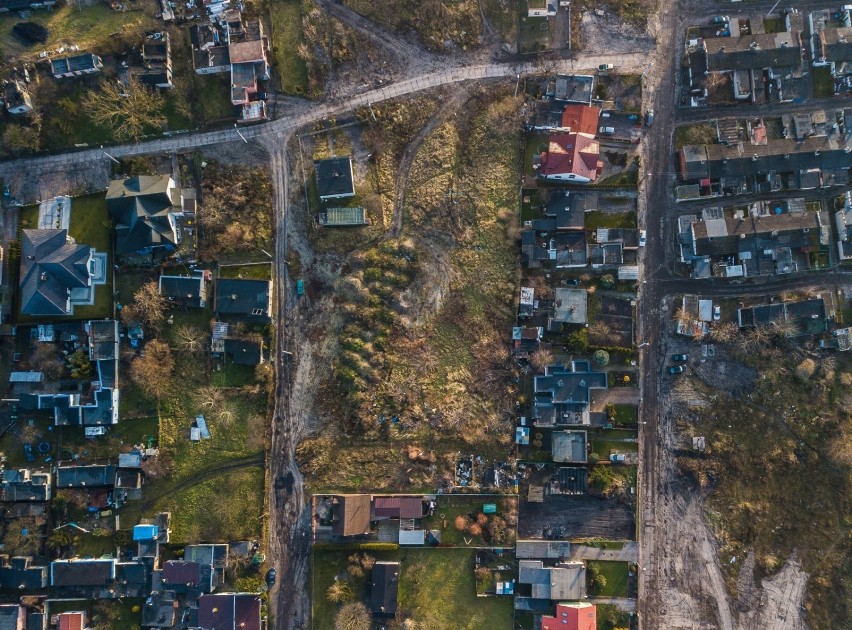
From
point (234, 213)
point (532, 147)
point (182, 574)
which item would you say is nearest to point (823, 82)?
point (532, 147)

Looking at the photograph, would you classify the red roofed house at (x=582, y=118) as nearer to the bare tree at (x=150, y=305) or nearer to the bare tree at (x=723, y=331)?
the bare tree at (x=723, y=331)

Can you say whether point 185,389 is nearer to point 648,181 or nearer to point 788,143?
point 648,181

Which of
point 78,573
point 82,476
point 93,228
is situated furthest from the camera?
point 93,228

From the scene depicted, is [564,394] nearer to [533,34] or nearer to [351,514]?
[351,514]

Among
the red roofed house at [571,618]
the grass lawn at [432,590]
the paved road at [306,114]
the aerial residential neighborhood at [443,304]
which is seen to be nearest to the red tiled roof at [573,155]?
the aerial residential neighborhood at [443,304]

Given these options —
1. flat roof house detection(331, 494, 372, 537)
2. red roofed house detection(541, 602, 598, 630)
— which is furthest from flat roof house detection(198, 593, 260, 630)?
red roofed house detection(541, 602, 598, 630)

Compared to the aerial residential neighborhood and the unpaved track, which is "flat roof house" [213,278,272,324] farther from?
the unpaved track

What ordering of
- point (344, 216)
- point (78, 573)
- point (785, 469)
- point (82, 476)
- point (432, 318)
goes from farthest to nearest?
point (432, 318)
point (785, 469)
point (344, 216)
point (82, 476)
point (78, 573)
